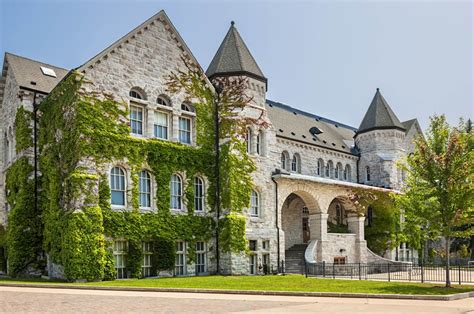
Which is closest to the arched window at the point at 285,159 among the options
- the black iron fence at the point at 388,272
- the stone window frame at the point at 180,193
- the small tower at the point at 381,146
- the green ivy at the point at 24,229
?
the black iron fence at the point at 388,272

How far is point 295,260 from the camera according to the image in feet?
119

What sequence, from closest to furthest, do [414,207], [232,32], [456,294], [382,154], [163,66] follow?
[456,294] < [414,207] < [163,66] < [232,32] < [382,154]

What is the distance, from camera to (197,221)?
1203 inches

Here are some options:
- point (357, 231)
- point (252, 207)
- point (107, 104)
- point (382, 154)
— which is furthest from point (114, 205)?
point (382, 154)

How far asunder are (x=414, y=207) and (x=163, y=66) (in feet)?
52.4

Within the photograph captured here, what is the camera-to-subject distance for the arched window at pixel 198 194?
102 feet

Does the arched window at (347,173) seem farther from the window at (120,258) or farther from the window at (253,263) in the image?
the window at (120,258)

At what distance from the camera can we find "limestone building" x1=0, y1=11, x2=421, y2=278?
28500mm

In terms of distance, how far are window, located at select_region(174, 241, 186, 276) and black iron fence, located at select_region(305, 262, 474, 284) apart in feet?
23.0

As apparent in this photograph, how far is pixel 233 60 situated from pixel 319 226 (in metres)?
13.2

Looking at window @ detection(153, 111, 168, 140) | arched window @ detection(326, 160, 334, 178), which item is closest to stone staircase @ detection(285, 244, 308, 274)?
arched window @ detection(326, 160, 334, 178)

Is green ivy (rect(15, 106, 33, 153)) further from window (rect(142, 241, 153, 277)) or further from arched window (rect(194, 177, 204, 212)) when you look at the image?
arched window (rect(194, 177, 204, 212))

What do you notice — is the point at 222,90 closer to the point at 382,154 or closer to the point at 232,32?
the point at 232,32

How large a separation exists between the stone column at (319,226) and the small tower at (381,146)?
44.1 feet
